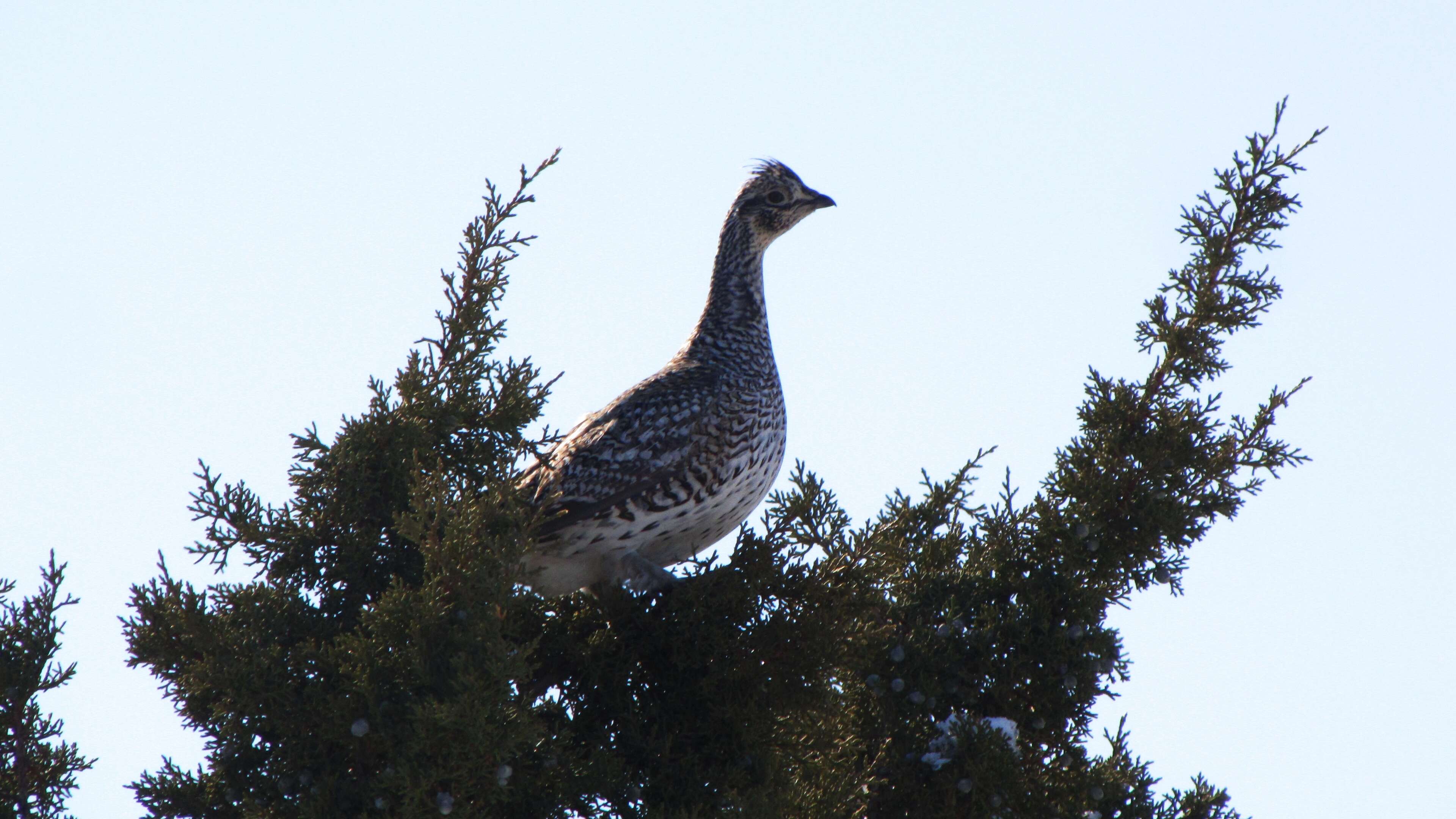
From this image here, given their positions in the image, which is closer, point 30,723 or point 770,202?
point 30,723

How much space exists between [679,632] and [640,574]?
1031mm

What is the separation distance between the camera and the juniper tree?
468cm

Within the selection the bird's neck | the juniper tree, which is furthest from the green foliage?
the bird's neck

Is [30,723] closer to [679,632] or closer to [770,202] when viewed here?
[679,632]

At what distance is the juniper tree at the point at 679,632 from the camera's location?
15.4 feet

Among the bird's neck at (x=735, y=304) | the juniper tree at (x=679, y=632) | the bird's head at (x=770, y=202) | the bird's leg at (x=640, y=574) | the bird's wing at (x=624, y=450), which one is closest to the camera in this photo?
the juniper tree at (x=679, y=632)

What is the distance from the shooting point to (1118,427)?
6.51 m

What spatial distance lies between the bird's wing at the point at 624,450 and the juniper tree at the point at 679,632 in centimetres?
55

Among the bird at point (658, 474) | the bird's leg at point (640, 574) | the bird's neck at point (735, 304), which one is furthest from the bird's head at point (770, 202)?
the bird's leg at point (640, 574)

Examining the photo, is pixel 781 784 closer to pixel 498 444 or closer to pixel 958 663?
pixel 958 663

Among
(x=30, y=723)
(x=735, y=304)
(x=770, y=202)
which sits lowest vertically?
(x=30, y=723)

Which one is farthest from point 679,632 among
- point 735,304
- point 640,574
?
point 735,304

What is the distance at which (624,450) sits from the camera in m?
7.04

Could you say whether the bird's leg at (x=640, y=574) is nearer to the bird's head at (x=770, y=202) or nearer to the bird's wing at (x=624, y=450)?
the bird's wing at (x=624, y=450)
